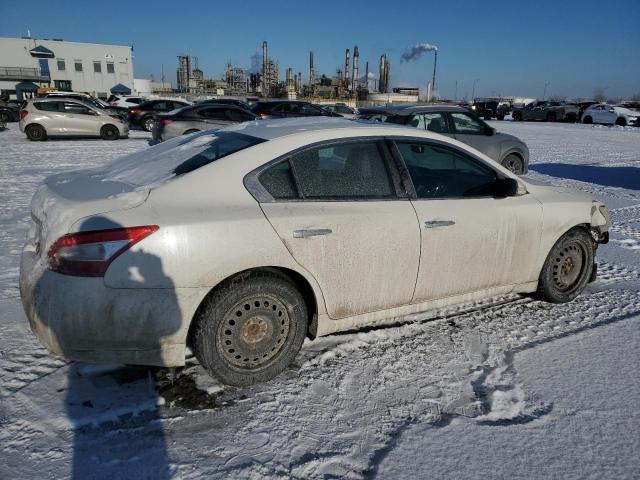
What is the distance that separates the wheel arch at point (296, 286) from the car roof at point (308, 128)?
0.86 m

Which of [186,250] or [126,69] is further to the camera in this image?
[126,69]

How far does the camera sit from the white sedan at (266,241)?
7.88 ft

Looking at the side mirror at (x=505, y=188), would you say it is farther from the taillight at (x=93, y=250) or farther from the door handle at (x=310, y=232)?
the taillight at (x=93, y=250)

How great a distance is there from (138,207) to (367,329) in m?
1.93

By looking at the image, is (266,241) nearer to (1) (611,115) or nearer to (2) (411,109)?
(2) (411,109)

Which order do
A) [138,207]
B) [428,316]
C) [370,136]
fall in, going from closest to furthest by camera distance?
[138,207] → [370,136] → [428,316]

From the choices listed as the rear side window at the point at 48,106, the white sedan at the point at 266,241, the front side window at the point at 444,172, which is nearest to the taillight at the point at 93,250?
the white sedan at the point at 266,241

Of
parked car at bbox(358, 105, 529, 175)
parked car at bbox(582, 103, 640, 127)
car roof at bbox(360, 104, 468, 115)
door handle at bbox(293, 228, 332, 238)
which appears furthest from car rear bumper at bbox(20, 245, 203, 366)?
parked car at bbox(582, 103, 640, 127)

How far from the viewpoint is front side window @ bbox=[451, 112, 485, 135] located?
896cm

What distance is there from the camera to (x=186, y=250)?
2.44 meters

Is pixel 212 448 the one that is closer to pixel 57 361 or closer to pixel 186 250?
pixel 186 250

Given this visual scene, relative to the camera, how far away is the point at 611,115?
1240 inches

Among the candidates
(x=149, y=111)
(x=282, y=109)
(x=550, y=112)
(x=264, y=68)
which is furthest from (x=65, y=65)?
(x=282, y=109)

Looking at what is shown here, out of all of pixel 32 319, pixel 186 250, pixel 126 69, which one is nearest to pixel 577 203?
pixel 186 250
